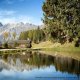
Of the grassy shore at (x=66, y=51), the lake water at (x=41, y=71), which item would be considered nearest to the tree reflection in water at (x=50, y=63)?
the lake water at (x=41, y=71)

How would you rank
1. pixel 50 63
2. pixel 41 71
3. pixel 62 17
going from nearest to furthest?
pixel 41 71 → pixel 50 63 → pixel 62 17

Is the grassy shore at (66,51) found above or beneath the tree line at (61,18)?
beneath

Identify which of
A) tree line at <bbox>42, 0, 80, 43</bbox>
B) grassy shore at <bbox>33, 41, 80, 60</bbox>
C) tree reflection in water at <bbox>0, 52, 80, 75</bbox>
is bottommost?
tree reflection in water at <bbox>0, 52, 80, 75</bbox>

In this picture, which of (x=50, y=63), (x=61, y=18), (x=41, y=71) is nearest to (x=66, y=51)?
(x=61, y=18)

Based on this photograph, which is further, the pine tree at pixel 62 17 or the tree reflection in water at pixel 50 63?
the pine tree at pixel 62 17

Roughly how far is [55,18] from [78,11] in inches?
438

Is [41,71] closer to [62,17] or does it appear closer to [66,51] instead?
[62,17]

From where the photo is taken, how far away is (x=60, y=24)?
80.1 meters

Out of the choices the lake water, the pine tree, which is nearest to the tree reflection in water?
the lake water

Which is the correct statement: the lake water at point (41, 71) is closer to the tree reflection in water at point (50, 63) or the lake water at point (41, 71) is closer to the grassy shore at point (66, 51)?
the tree reflection in water at point (50, 63)

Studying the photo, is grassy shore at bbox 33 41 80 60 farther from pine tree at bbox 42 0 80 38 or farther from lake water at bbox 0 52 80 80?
lake water at bbox 0 52 80 80

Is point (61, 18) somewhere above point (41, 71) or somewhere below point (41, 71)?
above

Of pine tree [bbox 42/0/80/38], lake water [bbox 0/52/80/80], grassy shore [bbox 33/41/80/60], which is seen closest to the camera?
lake water [bbox 0/52/80/80]

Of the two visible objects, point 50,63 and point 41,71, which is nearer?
point 41,71
